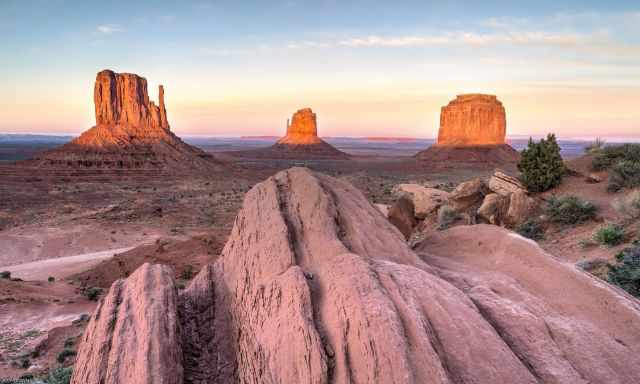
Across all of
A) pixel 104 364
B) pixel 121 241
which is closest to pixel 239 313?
pixel 104 364

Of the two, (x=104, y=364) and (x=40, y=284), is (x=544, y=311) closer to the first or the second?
(x=104, y=364)

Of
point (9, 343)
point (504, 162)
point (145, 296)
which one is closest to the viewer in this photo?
point (145, 296)

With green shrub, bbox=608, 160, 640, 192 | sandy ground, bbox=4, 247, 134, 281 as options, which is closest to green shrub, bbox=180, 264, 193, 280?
sandy ground, bbox=4, 247, 134, 281

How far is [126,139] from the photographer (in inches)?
3046

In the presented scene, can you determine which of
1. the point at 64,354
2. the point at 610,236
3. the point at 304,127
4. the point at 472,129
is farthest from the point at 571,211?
the point at 304,127

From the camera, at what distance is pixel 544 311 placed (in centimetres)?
498

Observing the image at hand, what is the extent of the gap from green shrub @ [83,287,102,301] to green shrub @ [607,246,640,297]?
1563 centimetres

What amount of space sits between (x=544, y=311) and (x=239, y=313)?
419 cm

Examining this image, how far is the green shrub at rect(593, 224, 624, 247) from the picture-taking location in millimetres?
9445

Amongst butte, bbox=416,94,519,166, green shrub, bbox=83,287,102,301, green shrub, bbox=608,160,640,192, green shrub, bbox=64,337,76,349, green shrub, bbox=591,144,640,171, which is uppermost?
butte, bbox=416,94,519,166

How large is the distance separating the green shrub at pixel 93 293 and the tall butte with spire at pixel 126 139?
192ft

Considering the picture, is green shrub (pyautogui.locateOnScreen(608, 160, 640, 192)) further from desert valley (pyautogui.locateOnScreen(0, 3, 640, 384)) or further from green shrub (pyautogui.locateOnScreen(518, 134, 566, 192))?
green shrub (pyautogui.locateOnScreen(518, 134, 566, 192))

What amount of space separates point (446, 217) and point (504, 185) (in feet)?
9.20

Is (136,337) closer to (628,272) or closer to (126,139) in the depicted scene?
(628,272)
